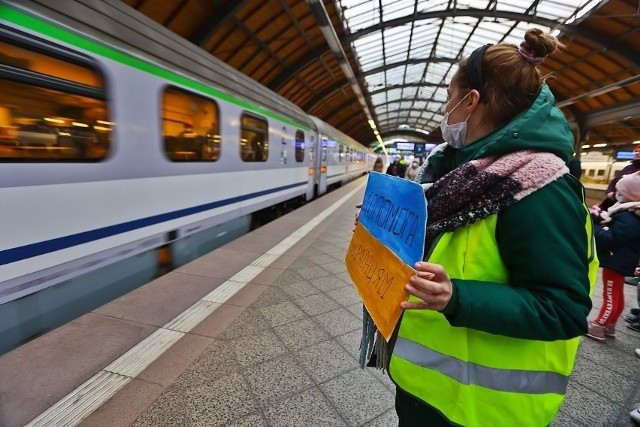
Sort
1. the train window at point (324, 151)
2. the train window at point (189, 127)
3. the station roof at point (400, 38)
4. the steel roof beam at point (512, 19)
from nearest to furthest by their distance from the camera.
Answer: the train window at point (189, 127) < the station roof at point (400, 38) < the train window at point (324, 151) < the steel roof beam at point (512, 19)

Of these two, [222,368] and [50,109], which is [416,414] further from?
[50,109]

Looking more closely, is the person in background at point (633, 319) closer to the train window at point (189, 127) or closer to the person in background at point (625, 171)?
the person in background at point (625, 171)

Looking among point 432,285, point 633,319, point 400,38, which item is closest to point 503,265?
point 432,285

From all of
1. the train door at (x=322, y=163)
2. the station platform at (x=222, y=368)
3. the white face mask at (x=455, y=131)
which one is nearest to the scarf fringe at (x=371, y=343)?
the white face mask at (x=455, y=131)

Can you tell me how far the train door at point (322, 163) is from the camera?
461 inches

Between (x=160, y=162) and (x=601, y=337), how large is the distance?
4.62 metres

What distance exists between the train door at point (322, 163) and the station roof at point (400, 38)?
3.66 meters

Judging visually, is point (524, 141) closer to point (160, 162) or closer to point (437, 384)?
point (437, 384)

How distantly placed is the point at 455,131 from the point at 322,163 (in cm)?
1138

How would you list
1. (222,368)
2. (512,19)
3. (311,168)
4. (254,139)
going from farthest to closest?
(512,19)
(311,168)
(254,139)
(222,368)

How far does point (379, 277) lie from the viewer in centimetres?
121

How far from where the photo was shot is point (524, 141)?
933 mm

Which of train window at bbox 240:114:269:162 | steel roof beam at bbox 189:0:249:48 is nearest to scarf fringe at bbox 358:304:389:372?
train window at bbox 240:114:269:162

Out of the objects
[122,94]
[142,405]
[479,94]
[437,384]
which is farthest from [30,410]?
[479,94]
